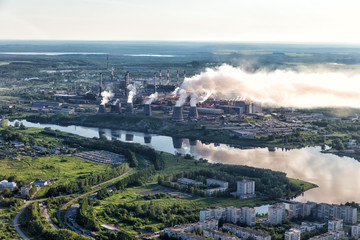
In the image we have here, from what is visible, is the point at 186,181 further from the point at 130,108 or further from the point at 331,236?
the point at 130,108

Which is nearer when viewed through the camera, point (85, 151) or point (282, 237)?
point (282, 237)

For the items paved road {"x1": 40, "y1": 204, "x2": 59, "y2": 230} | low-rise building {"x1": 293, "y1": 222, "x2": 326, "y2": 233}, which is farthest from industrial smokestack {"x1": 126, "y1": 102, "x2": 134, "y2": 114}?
low-rise building {"x1": 293, "y1": 222, "x2": 326, "y2": 233}

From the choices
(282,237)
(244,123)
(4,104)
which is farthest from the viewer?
(4,104)

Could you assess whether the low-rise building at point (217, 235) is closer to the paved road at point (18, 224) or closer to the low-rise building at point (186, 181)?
the paved road at point (18, 224)

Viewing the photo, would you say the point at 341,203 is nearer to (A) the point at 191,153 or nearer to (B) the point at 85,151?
(A) the point at 191,153

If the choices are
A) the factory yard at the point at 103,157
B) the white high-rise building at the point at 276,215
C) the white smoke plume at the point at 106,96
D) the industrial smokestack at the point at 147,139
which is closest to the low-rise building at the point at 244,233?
the white high-rise building at the point at 276,215

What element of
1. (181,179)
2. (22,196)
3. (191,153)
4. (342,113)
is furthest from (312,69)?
(22,196)
